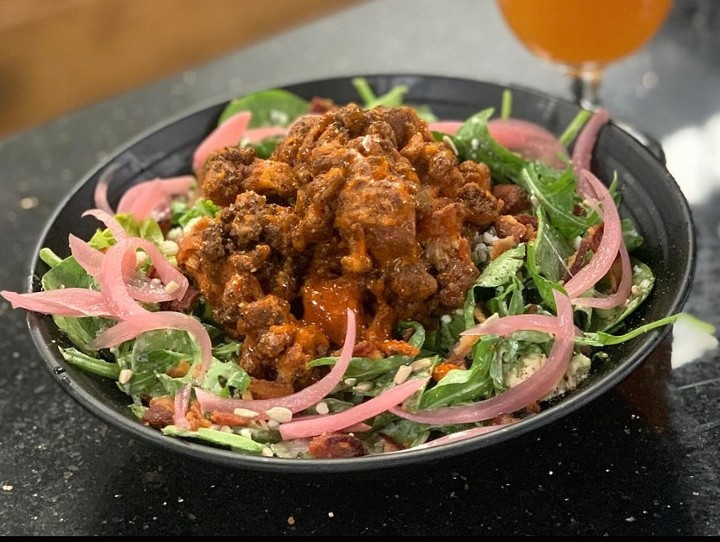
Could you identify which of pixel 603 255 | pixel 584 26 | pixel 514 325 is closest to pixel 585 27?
pixel 584 26

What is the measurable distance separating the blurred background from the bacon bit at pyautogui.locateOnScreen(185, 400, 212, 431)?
348 cm

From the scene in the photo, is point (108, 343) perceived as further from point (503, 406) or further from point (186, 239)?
point (503, 406)

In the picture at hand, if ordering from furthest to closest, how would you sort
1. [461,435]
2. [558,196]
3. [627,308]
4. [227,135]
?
[227,135] < [558,196] < [627,308] < [461,435]

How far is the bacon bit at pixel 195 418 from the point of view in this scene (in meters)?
1.58

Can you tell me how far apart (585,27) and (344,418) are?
1.50m

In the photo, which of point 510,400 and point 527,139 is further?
point 527,139

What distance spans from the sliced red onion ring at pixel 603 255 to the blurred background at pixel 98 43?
3560 millimetres

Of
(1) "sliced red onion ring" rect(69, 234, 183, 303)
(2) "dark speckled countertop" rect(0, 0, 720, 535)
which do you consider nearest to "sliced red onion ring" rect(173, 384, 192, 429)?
(2) "dark speckled countertop" rect(0, 0, 720, 535)

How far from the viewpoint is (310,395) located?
1.60 m

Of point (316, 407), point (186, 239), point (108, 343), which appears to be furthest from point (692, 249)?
point (108, 343)

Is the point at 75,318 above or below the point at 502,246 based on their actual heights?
below

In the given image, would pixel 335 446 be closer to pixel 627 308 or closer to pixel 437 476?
pixel 437 476

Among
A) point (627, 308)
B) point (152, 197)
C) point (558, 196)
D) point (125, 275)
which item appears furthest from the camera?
point (152, 197)

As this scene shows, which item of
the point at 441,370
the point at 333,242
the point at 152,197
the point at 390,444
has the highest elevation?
the point at 333,242
